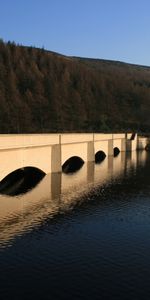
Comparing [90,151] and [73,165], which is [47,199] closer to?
[73,165]

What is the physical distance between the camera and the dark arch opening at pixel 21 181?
51.3 meters

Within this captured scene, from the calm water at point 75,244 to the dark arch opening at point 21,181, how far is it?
74.1 inches

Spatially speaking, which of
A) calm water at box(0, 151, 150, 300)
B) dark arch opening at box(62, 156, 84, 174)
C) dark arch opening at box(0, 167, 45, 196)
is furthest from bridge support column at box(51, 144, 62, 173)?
calm water at box(0, 151, 150, 300)

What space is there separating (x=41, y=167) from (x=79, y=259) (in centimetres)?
3379

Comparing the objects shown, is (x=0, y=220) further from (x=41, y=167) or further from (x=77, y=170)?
(x=77, y=170)

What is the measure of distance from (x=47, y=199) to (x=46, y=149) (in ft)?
50.8

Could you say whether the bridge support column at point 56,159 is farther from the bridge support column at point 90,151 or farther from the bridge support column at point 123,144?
the bridge support column at point 123,144

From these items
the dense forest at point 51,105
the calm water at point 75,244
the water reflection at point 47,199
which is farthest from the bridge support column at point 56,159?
the dense forest at point 51,105

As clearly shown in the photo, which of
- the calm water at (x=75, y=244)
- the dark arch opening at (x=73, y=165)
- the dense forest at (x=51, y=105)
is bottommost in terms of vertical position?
the calm water at (x=75, y=244)

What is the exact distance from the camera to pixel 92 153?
281 ft

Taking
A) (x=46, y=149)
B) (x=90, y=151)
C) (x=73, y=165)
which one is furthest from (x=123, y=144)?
(x=46, y=149)

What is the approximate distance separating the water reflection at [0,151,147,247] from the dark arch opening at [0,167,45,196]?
117cm

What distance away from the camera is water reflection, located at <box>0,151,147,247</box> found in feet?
113

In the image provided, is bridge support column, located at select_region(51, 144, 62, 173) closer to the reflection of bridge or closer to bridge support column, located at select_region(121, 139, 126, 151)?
the reflection of bridge
